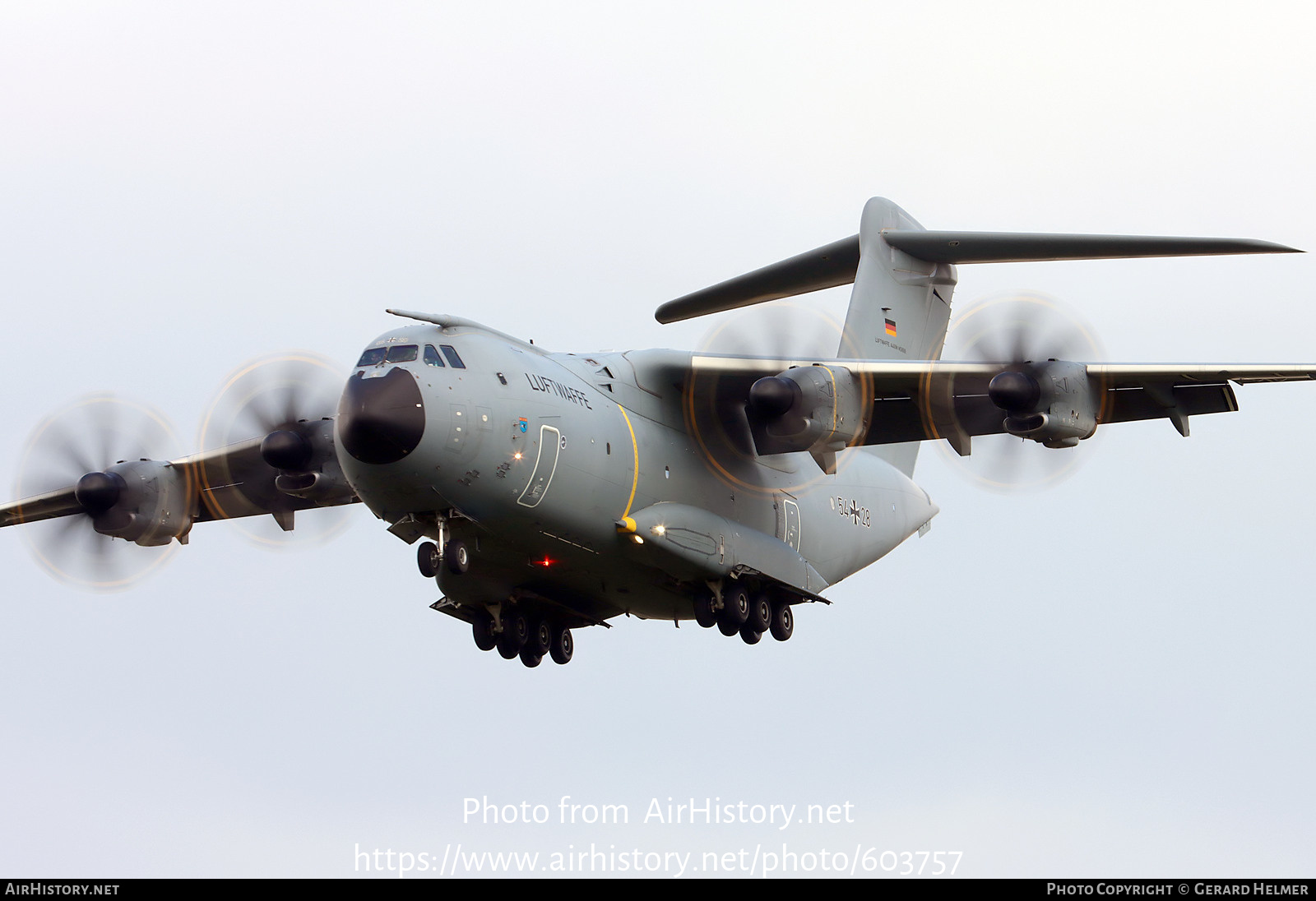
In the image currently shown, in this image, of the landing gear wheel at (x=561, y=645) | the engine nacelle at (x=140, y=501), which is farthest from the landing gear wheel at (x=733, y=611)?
the engine nacelle at (x=140, y=501)

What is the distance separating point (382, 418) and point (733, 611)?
4258 mm

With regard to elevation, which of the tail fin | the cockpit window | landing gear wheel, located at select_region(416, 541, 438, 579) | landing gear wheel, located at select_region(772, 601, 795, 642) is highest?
the tail fin

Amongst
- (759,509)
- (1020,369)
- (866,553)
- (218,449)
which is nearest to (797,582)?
(759,509)

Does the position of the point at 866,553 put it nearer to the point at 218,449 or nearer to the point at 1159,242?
the point at 1159,242

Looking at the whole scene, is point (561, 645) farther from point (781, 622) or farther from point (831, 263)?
point (831, 263)

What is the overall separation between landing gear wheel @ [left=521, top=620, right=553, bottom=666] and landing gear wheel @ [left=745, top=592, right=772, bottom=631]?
1.99 meters

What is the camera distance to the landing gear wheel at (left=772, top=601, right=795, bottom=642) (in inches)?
615

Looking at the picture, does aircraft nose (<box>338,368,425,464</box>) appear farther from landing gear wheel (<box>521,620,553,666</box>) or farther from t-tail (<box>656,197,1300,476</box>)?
t-tail (<box>656,197,1300,476</box>)

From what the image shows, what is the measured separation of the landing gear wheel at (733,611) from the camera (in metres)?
15.0

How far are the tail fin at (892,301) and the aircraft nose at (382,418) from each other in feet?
20.2

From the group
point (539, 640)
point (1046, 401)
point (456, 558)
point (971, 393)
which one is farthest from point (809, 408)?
point (539, 640)

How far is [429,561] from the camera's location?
13.2m

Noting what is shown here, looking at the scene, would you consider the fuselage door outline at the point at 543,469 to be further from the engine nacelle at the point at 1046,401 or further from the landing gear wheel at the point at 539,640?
the engine nacelle at the point at 1046,401

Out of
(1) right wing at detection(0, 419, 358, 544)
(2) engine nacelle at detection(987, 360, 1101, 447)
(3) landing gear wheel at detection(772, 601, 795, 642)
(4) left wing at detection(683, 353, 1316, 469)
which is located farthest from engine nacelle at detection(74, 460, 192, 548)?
(2) engine nacelle at detection(987, 360, 1101, 447)
